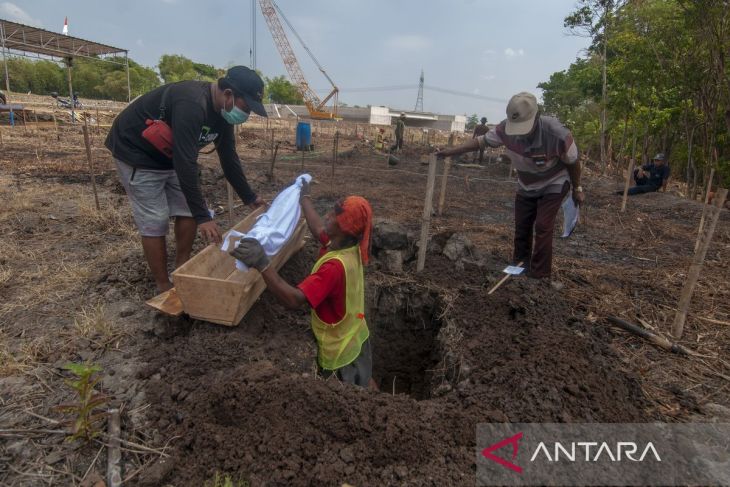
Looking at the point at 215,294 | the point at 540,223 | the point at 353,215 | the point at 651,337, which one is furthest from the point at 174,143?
the point at 651,337

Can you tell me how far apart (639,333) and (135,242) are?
4713 mm

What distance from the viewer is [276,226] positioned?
101 inches

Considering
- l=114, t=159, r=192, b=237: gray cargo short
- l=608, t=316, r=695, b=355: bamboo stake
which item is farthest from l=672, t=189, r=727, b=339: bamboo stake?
l=114, t=159, r=192, b=237: gray cargo short

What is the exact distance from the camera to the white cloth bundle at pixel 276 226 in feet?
7.72

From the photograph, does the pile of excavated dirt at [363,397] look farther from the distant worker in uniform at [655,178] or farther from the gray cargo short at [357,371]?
the distant worker in uniform at [655,178]

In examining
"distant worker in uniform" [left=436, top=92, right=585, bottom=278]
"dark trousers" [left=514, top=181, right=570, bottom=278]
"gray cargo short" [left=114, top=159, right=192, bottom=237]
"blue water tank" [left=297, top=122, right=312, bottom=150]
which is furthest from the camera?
"blue water tank" [left=297, top=122, right=312, bottom=150]

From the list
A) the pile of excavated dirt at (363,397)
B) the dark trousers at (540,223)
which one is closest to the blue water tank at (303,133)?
the dark trousers at (540,223)

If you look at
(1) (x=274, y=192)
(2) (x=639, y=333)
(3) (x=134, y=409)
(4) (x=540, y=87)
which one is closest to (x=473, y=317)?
(2) (x=639, y=333)

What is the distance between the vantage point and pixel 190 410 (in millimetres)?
1961

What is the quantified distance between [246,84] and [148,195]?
1071 mm

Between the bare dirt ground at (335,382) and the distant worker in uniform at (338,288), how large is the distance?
29 cm

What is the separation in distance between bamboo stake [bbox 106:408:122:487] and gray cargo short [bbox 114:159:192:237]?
1428 millimetres

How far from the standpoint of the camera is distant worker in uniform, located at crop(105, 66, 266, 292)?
2576 mm

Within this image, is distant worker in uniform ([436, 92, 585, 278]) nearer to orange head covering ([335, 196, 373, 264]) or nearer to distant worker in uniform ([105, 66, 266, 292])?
orange head covering ([335, 196, 373, 264])
